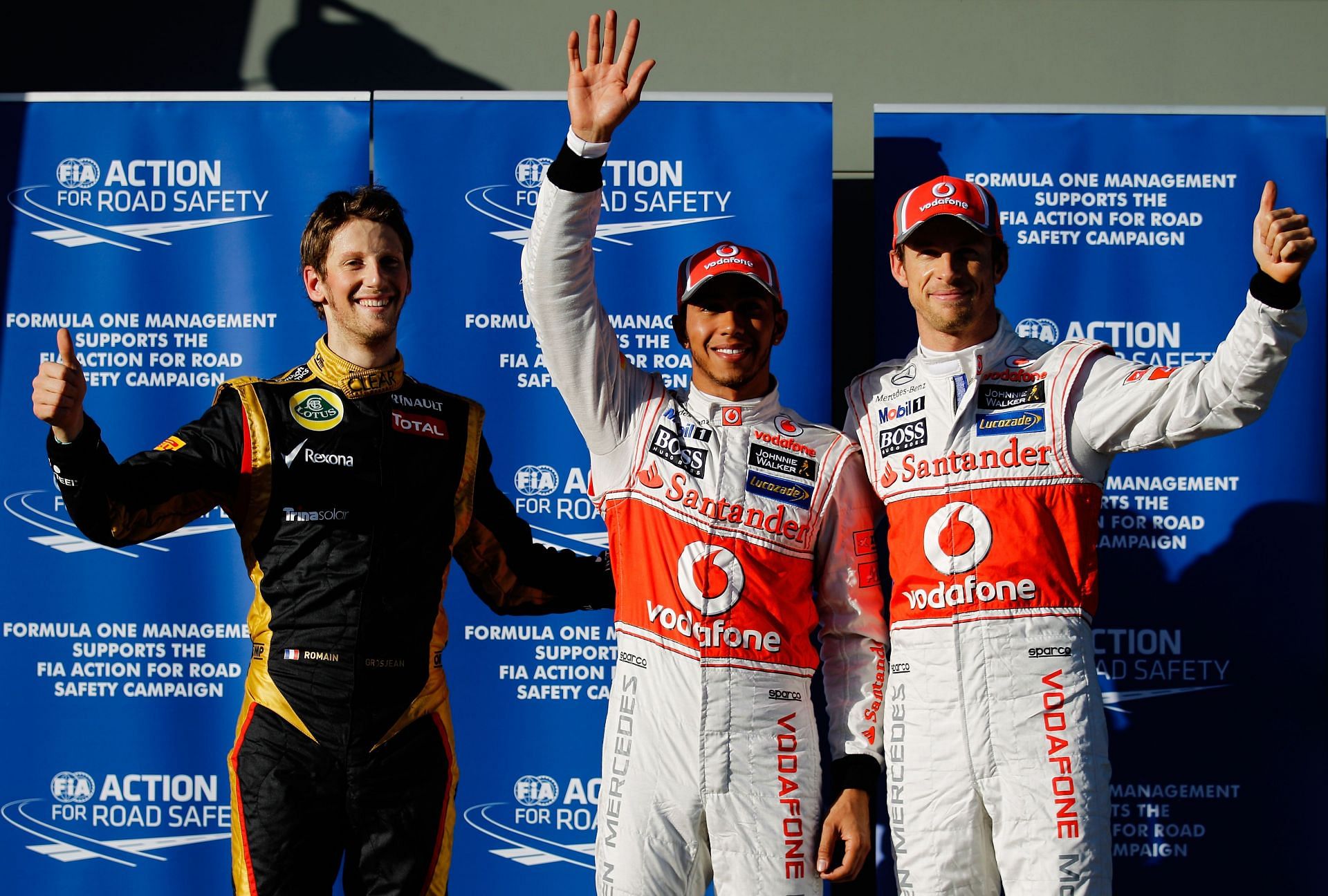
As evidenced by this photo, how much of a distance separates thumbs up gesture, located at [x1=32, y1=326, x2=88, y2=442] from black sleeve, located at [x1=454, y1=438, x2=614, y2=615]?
0.84 meters

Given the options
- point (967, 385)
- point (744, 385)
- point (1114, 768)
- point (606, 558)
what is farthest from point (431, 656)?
point (1114, 768)

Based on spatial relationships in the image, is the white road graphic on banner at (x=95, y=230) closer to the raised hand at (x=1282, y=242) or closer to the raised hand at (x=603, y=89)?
the raised hand at (x=603, y=89)

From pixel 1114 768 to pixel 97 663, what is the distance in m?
3.16

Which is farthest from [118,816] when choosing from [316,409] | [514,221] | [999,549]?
[999,549]

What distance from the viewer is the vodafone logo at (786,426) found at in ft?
8.37

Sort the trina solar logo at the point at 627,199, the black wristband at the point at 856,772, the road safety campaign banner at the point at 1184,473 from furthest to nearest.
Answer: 1. the trina solar logo at the point at 627,199
2. the road safety campaign banner at the point at 1184,473
3. the black wristband at the point at 856,772

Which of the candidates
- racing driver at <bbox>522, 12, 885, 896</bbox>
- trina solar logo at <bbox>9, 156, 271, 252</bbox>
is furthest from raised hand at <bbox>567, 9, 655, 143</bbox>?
trina solar logo at <bbox>9, 156, 271, 252</bbox>

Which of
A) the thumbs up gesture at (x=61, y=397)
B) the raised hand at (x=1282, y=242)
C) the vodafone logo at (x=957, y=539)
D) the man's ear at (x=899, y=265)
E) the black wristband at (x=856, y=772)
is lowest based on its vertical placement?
the black wristband at (x=856, y=772)

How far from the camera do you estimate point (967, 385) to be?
250 cm

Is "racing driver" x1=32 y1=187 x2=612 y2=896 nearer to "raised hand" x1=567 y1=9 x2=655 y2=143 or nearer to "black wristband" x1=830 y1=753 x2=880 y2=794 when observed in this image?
"raised hand" x1=567 y1=9 x2=655 y2=143

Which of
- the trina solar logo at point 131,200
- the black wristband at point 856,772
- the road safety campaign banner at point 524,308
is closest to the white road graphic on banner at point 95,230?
the trina solar logo at point 131,200

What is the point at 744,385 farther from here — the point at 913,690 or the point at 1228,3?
the point at 1228,3

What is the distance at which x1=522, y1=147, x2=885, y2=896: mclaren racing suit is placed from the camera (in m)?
2.30

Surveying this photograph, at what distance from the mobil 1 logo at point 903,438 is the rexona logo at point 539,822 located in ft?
5.29
